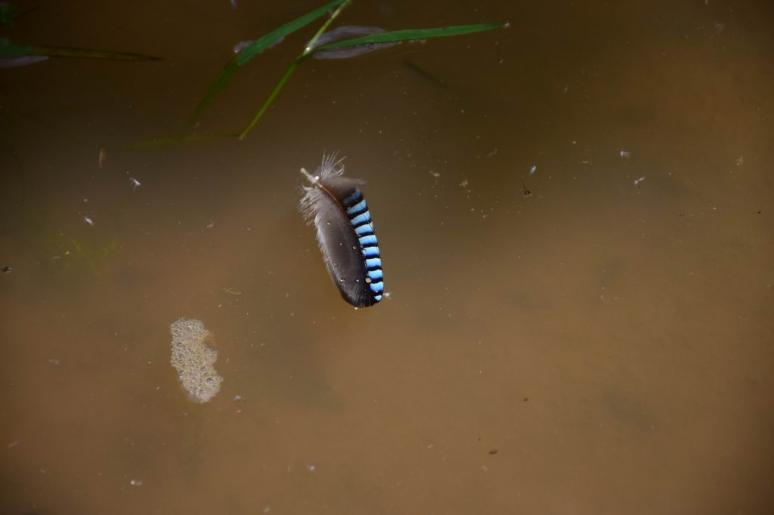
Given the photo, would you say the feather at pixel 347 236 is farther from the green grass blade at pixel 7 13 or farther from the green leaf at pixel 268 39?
the green grass blade at pixel 7 13

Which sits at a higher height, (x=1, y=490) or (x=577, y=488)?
(x=577, y=488)

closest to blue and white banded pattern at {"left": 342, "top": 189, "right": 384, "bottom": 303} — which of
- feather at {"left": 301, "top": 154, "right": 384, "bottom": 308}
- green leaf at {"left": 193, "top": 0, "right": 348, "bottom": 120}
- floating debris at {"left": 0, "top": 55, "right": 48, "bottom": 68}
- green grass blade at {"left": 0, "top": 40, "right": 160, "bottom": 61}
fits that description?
feather at {"left": 301, "top": 154, "right": 384, "bottom": 308}

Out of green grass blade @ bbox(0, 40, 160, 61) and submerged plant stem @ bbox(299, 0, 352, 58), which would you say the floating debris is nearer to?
green grass blade @ bbox(0, 40, 160, 61)

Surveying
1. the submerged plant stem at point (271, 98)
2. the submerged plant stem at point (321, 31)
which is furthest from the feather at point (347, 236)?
the submerged plant stem at point (321, 31)

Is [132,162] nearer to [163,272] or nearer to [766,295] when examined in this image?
[163,272]

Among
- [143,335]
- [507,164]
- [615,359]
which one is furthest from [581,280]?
[143,335]
